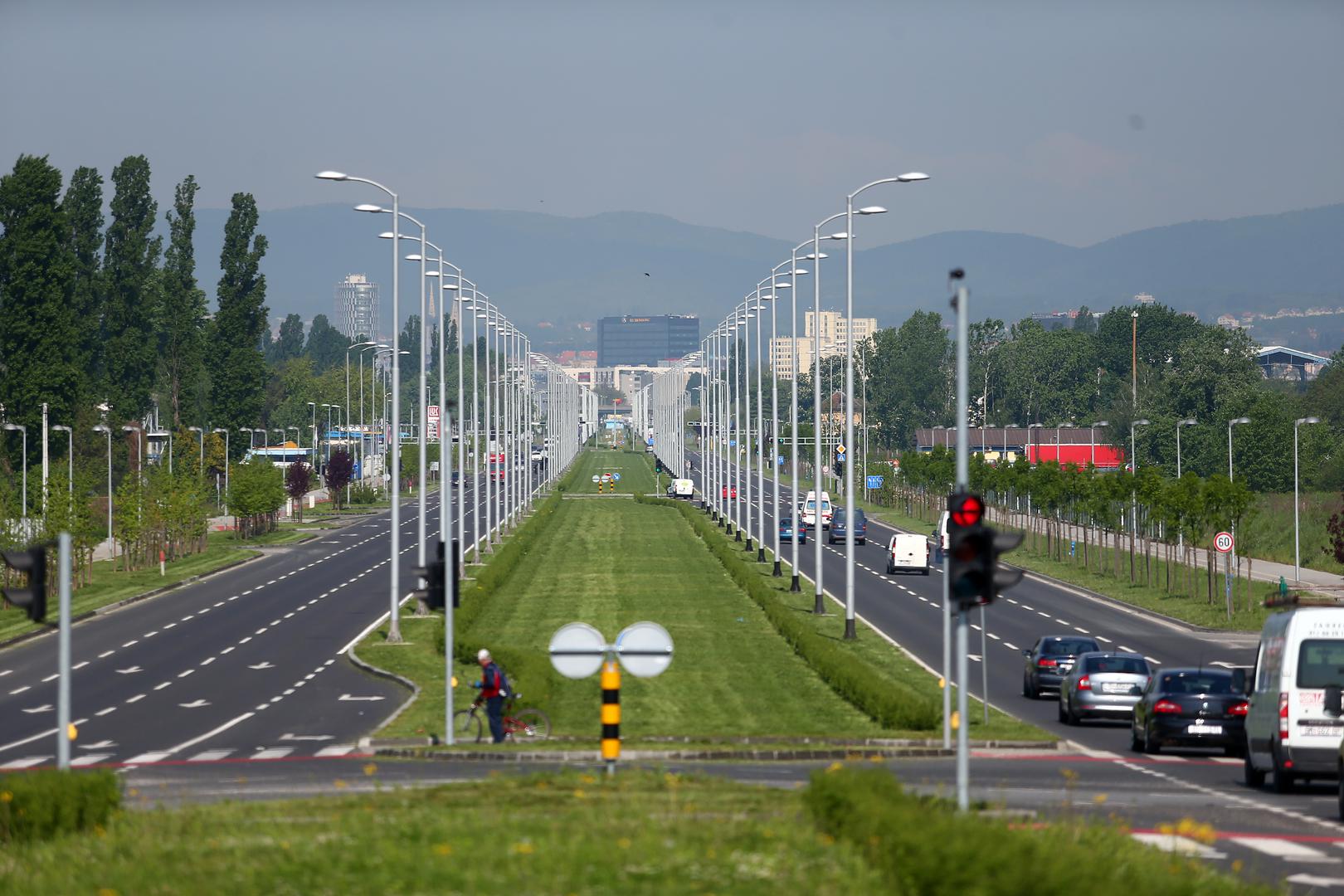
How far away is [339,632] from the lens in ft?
191

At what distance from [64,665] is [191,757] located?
9803 mm

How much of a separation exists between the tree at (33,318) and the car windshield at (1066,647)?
5963 cm

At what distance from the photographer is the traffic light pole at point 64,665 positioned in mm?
21688

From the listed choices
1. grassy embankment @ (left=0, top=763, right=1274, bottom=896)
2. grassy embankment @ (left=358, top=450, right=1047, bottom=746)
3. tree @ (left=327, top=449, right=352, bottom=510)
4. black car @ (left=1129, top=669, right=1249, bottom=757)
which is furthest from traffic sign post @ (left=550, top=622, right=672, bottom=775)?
tree @ (left=327, top=449, right=352, bottom=510)

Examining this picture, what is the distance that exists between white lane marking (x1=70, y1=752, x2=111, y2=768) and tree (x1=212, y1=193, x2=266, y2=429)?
291ft

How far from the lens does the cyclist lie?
105 ft

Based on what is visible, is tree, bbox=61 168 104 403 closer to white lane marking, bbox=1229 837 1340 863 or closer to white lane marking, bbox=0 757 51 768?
white lane marking, bbox=0 757 51 768

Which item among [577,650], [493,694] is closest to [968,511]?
[577,650]

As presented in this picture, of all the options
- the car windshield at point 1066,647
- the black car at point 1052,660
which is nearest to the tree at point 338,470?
the black car at point 1052,660

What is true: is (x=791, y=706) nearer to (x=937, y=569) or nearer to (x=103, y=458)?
(x=937, y=569)

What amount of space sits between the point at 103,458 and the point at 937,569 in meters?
53.8

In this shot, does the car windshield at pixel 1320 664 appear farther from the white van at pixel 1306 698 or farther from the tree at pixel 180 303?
the tree at pixel 180 303

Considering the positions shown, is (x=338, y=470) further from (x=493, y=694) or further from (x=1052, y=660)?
(x=493, y=694)

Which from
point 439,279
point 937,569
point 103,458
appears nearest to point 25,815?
point 439,279
